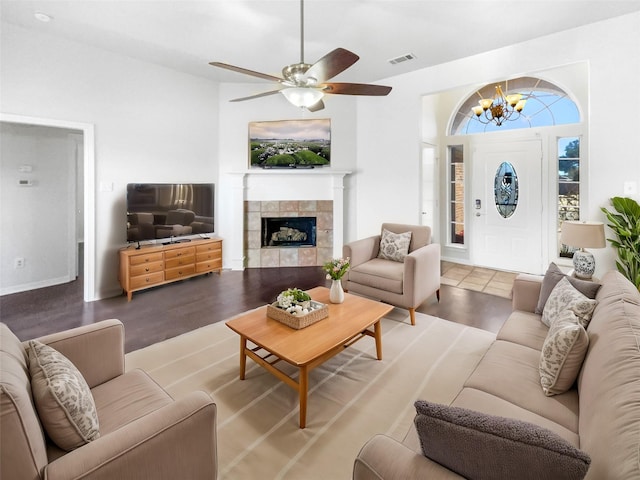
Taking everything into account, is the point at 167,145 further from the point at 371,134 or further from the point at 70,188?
the point at 371,134

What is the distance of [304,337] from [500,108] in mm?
4438

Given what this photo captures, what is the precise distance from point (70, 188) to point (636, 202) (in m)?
6.93

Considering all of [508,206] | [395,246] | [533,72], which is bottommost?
[395,246]

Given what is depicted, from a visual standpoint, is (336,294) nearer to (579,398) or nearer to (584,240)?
→ (579,398)

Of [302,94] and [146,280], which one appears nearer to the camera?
[302,94]

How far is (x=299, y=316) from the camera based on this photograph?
93.7 inches

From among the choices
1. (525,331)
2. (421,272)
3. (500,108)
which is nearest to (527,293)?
(525,331)

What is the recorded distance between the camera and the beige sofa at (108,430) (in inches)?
37.9

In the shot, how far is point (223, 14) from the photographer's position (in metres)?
3.29

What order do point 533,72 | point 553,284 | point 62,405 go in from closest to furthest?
point 62,405 < point 553,284 < point 533,72

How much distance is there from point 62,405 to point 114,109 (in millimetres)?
4228

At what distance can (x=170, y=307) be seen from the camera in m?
3.90

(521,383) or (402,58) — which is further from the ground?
(402,58)

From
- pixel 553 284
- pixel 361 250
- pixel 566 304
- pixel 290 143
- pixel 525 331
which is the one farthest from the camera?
pixel 290 143
